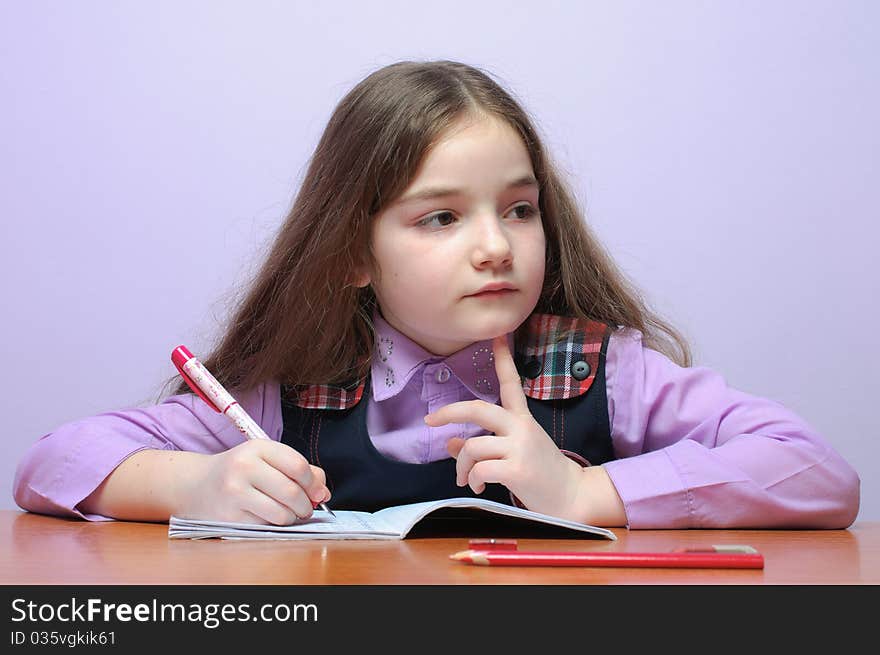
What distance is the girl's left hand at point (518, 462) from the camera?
2.98ft

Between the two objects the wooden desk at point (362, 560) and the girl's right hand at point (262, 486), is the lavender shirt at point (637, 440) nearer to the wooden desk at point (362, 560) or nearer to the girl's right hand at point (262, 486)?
the wooden desk at point (362, 560)

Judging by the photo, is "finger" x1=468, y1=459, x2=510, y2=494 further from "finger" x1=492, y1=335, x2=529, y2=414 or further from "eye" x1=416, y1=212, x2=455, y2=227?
"eye" x1=416, y1=212, x2=455, y2=227

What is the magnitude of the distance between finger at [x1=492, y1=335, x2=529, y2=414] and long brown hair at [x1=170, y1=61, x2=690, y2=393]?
0.55 ft

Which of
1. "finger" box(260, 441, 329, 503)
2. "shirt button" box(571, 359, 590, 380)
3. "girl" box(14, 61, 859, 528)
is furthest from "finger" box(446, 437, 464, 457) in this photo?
"shirt button" box(571, 359, 590, 380)

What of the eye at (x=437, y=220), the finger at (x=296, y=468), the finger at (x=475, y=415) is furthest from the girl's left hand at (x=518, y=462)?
Result: the eye at (x=437, y=220)

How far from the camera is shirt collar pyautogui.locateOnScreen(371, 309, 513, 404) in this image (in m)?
1.17

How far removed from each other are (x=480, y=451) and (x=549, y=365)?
0.85 ft

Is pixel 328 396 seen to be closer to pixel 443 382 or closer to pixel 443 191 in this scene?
pixel 443 382

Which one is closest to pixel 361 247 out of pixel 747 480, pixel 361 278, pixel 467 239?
pixel 361 278

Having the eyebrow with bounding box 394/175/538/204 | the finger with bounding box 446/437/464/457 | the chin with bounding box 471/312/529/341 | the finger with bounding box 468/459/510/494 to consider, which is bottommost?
the finger with bounding box 468/459/510/494
